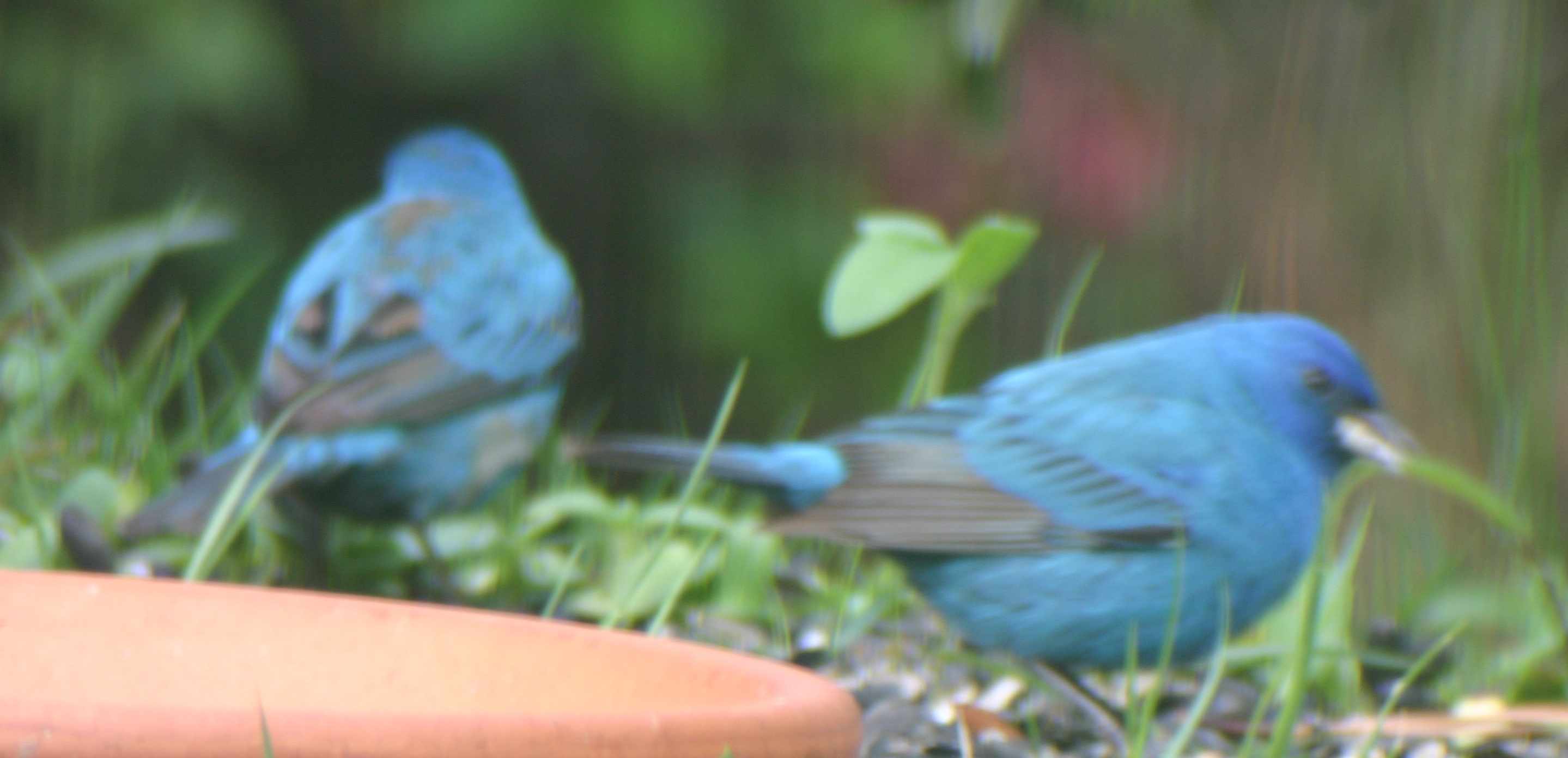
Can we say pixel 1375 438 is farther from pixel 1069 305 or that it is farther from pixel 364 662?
pixel 364 662

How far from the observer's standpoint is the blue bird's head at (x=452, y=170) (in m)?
3.70

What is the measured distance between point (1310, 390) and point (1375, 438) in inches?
4.3

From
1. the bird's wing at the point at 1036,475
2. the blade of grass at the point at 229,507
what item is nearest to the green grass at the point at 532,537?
the blade of grass at the point at 229,507

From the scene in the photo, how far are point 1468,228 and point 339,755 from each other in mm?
2006

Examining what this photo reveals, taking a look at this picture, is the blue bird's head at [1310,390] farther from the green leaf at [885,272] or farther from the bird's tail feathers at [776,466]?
the bird's tail feathers at [776,466]

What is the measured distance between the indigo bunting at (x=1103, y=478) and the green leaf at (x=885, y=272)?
0.16m

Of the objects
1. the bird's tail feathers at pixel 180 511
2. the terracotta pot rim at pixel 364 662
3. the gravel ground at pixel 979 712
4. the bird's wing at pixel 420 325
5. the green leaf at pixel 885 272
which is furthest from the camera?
the bird's wing at pixel 420 325

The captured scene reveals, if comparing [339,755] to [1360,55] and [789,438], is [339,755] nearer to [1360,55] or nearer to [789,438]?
[789,438]

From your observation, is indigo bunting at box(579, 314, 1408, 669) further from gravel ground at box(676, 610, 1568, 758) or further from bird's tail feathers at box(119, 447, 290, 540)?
bird's tail feathers at box(119, 447, 290, 540)

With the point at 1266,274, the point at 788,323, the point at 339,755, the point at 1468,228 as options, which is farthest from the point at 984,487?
the point at 788,323

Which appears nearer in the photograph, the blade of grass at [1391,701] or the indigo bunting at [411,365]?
the blade of grass at [1391,701]

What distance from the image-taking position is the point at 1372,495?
129 inches

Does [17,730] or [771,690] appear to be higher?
[17,730]

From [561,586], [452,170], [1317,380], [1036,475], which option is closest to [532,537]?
[561,586]
